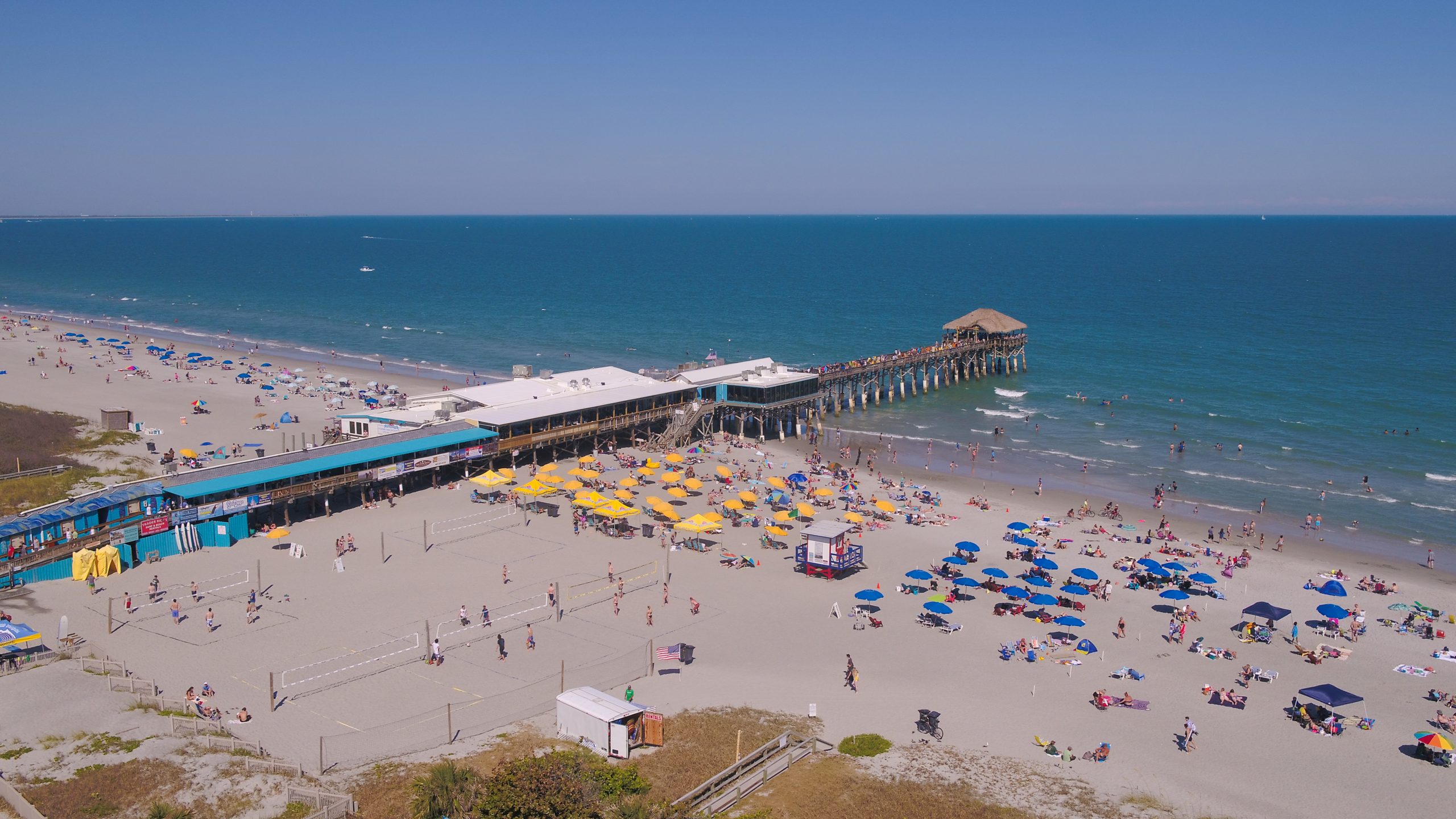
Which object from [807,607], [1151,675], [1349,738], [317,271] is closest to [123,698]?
[807,607]

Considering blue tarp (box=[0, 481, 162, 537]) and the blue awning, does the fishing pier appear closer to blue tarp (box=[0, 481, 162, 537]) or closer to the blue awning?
the blue awning

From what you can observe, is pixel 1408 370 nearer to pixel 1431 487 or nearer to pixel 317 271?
pixel 1431 487

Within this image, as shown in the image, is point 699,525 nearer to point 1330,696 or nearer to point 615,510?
point 615,510

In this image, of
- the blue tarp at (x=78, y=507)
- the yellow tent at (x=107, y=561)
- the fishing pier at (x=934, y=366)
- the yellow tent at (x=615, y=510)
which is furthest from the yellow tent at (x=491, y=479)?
the fishing pier at (x=934, y=366)

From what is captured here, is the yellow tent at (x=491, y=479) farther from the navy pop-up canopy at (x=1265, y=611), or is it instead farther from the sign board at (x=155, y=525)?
the navy pop-up canopy at (x=1265, y=611)

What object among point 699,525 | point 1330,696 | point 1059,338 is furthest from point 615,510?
point 1059,338
